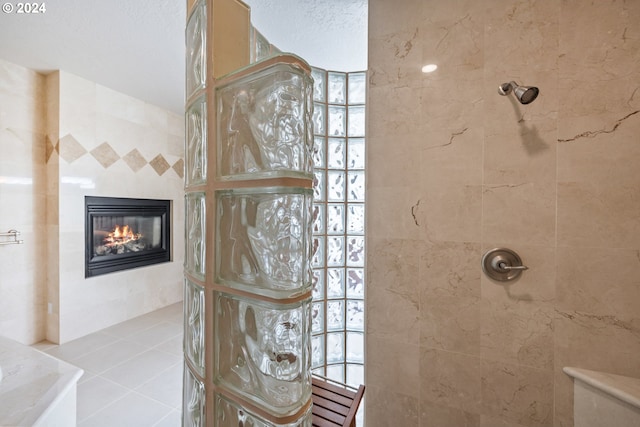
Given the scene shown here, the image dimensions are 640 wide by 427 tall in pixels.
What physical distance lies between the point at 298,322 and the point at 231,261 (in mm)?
154

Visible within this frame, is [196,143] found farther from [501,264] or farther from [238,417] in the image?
[501,264]

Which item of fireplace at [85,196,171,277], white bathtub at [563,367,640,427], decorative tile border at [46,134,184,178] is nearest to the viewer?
white bathtub at [563,367,640,427]

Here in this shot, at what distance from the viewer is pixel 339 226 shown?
196 cm

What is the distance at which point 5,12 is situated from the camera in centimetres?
160

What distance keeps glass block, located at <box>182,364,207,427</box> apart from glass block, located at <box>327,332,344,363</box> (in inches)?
59.3

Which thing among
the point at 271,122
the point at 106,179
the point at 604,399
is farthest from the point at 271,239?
the point at 106,179

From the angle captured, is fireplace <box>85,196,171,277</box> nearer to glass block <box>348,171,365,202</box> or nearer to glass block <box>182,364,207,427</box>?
glass block <box>348,171,365,202</box>

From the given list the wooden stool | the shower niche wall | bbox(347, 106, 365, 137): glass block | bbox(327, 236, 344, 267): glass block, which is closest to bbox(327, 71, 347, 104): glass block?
bbox(347, 106, 365, 137): glass block

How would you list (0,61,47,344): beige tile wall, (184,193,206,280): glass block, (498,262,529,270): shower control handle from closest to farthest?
(184,193,206,280): glass block, (498,262,529,270): shower control handle, (0,61,47,344): beige tile wall

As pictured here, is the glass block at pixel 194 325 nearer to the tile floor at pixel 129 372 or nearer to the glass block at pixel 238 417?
the glass block at pixel 238 417

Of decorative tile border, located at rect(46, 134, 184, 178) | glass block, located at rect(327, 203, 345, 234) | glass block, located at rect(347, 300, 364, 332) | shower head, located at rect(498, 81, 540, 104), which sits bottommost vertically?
glass block, located at rect(347, 300, 364, 332)

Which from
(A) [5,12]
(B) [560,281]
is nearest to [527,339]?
(B) [560,281]

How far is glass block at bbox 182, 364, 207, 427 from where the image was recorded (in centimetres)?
52

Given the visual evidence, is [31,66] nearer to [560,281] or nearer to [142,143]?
[142,143]
